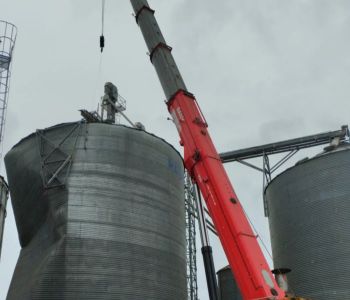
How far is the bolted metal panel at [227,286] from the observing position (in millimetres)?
33562

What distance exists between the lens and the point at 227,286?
34.1 m

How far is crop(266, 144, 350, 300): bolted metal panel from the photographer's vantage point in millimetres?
22236

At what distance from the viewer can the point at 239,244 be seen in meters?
16.1

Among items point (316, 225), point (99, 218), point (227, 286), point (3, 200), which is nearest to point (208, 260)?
point (99, 218)

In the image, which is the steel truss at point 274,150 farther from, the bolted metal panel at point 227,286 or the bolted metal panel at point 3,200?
the bolted metal panel at point 3,200

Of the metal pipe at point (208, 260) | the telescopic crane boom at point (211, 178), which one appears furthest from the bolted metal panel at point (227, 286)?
the telescopic crane boom at point (211, 178)

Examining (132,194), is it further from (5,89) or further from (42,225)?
(5,89)

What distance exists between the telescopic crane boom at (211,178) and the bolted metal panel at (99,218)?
11.9 feet

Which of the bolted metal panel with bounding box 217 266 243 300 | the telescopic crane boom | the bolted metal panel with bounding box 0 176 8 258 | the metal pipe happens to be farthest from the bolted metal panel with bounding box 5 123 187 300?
the bolted metal panel with bounding box 217 266 243 300

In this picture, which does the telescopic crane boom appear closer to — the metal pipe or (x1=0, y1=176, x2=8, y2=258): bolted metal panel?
the metal pipe

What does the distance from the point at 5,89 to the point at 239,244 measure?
20.7 m

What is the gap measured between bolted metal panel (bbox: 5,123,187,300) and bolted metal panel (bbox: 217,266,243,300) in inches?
449

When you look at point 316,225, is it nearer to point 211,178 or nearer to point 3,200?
point 211,178

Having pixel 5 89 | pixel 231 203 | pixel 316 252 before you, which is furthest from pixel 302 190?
pixel 5 89
